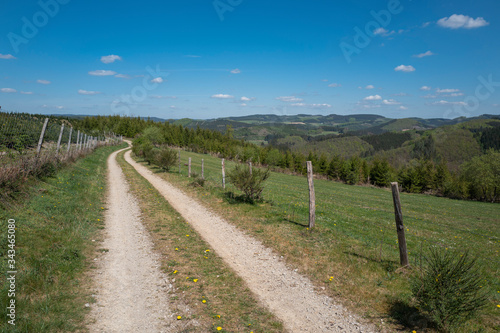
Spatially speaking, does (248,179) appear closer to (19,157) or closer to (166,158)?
(19,157)

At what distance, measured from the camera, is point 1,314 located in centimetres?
438

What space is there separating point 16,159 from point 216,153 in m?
78.2

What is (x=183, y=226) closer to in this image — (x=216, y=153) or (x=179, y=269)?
(x=179, y=269)

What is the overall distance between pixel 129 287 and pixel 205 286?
1820 mm

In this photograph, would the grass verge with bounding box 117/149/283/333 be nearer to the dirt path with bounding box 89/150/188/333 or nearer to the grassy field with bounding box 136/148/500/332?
the dirt path with bounding box 89/150/188/333

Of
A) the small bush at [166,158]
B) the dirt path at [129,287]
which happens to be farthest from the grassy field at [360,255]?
the small bush at [166,158]

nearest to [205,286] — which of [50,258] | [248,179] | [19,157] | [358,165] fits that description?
[50,258]

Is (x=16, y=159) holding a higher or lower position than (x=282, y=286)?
higher

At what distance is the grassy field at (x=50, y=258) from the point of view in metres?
4.56

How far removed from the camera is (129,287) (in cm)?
587

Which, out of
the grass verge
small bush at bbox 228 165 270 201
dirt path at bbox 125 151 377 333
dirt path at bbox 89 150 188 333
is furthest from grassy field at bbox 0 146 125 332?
small bush at bbox 228 165 270 201

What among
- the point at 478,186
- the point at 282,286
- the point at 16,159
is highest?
the point at 16,159

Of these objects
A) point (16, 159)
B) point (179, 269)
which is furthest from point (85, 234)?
point (16, 159)

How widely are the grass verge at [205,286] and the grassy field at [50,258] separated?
78.4 inches
